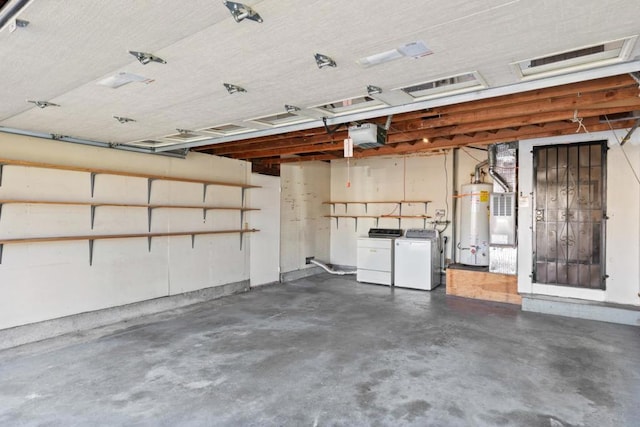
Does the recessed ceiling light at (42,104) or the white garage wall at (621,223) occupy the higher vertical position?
the recessed ceiling light at (42,104)

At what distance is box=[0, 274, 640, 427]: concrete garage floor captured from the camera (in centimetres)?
239

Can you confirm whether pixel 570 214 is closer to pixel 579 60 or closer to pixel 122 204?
pixel 579 60

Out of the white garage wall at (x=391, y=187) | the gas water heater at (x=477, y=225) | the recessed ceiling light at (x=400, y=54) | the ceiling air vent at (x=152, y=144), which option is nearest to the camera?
the recessed ceiling light at (x=400, y=54)

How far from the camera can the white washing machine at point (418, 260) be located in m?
6.17

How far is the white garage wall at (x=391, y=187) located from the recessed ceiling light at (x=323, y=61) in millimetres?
4639

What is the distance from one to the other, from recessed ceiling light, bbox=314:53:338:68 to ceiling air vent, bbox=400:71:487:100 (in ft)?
2.33

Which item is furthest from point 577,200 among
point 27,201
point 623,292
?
point 27,201

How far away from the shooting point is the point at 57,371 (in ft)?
9.93

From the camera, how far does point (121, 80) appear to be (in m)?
2.21

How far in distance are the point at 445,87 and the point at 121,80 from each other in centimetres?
214

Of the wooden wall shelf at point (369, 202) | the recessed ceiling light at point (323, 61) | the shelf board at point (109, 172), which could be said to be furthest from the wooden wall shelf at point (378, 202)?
the recessed ceiling light at point (323, 61)

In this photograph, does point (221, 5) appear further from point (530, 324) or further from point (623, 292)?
point (623, 292)

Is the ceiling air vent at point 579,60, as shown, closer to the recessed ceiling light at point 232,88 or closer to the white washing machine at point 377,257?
the recessed ceiling light at point 232,88

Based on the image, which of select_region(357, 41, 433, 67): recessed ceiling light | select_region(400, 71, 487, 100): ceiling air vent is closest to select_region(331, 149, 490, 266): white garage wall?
select_region(400, 71, 487, 100): ceiling air vent
